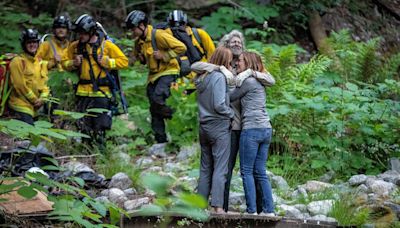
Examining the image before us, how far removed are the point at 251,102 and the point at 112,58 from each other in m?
3.01

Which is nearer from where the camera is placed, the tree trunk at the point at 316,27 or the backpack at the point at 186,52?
the backpack at the point at 186,52

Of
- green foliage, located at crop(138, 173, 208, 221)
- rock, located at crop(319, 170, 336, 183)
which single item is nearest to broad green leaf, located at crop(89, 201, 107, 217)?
green foliage, located at crop(138, 173, 208, 221)

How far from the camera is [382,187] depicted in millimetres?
8344

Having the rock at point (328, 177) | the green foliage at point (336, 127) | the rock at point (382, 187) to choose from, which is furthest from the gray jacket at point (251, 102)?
the rock at point (328, 177)

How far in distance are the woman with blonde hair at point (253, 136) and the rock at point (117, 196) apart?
1.40 meters

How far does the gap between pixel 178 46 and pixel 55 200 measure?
6.02 meters

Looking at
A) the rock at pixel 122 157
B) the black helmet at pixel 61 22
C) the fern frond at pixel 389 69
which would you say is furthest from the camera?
the fern frond at pixel 389 69

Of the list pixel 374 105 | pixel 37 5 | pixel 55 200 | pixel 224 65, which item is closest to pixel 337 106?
pixel 374 105

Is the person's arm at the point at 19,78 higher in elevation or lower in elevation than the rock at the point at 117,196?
higher

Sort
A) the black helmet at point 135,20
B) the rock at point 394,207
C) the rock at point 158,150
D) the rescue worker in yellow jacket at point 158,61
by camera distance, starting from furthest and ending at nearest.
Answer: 1. the rock at point 158,150
2. the rescue worker in yellow jacket at point 158,61
3. the black helmet at point 135,20
4. the rock at point 394,207

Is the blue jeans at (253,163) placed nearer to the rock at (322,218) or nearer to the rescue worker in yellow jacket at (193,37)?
the rock at (322,218)

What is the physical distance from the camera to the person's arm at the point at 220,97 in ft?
23.7

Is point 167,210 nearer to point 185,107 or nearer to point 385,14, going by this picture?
point 185,107

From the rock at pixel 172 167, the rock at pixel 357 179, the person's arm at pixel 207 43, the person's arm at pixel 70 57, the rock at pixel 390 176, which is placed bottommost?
the rock at pixel 172 167
